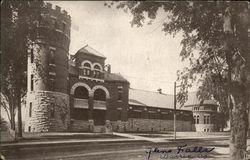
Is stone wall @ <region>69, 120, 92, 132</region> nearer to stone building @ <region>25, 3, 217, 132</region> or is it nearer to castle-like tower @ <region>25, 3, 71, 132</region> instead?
stone building @ <region>25, 3, 217, 132</region>

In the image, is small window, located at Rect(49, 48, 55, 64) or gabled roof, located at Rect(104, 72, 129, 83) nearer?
small window, located at Rect(49, 48, 55, 64)

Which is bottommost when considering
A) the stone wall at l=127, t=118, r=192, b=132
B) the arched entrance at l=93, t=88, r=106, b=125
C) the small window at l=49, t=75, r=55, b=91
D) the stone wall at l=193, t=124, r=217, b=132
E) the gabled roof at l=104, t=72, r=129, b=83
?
the stone wall at l=193, t=124, r=217, b=132

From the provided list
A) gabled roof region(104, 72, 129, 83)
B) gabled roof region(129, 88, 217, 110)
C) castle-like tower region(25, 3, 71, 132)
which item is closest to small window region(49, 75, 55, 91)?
castle-like tower region(25, 3, 71, 132)

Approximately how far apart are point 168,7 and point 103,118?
27.5 metres

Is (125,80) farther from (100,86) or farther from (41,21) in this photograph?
(41,21)

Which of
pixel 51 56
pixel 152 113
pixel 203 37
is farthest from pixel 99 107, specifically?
pixel 203 37

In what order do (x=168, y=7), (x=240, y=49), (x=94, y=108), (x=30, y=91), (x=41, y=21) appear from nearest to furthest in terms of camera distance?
(x=240, y=49) < (x=168, y=7) < (x=41, y=21) < (x=30, y=91) < (x=94, y=108)

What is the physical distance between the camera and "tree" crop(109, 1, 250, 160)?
730 cm

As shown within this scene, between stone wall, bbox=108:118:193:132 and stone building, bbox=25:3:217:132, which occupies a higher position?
stone building, bbox=25:3:217:132

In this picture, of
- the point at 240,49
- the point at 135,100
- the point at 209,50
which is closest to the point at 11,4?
the point at 209,50

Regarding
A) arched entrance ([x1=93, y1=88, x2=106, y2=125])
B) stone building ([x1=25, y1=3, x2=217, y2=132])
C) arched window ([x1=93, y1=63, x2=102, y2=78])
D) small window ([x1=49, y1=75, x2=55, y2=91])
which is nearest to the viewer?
stone building ([x1=25, y1=3, x2=217, y2=132])

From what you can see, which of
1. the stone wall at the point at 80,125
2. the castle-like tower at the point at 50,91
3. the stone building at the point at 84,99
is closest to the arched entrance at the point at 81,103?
the stone building at the point at 84,99

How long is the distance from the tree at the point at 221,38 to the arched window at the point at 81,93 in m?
23.8

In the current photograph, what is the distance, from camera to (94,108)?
33.2 meters
